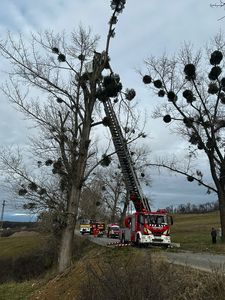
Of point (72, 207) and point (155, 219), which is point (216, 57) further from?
point (72, 207)

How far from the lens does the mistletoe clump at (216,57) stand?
23656 mm

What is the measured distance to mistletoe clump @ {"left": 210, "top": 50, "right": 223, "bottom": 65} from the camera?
77.6ft

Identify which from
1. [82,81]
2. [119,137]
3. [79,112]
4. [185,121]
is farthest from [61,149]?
[185,121]

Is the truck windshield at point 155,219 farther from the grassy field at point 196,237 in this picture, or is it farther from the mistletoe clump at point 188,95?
the mistletoe clump at point 188,95

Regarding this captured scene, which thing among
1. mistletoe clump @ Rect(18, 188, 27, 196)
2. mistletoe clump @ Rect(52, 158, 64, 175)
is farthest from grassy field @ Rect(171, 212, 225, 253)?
mistletoe clump @ Rect(18, 188, 27, 196)

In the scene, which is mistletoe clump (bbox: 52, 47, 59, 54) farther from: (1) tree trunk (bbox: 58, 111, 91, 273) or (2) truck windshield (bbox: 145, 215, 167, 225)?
(2) truck windshield (bbox: 145, 215, 167, 225)

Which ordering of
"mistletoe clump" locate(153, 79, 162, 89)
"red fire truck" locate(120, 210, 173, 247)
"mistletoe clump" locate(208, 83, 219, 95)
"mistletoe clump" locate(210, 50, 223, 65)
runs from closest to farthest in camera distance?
"mistletoe clump" locate(210, 50, 223, 65), "red fire truck" locate(120, 210, 173, 247), "mistletoe clump" locate(208, 83, 219, 95), "mistletoe clump" locate(153, 79, 162, 89)

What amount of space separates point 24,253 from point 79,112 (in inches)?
1593

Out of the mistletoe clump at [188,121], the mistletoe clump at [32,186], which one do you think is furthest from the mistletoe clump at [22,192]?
the mistletoe clump at [188,121]

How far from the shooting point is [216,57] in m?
23.7

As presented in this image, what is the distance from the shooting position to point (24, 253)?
5603 cm

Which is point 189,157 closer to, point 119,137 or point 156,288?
point 119,137

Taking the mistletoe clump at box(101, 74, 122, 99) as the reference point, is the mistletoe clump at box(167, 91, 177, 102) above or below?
above

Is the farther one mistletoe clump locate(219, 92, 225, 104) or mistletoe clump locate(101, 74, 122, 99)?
mistletoe clump locate(219, 92, 225, 104)
